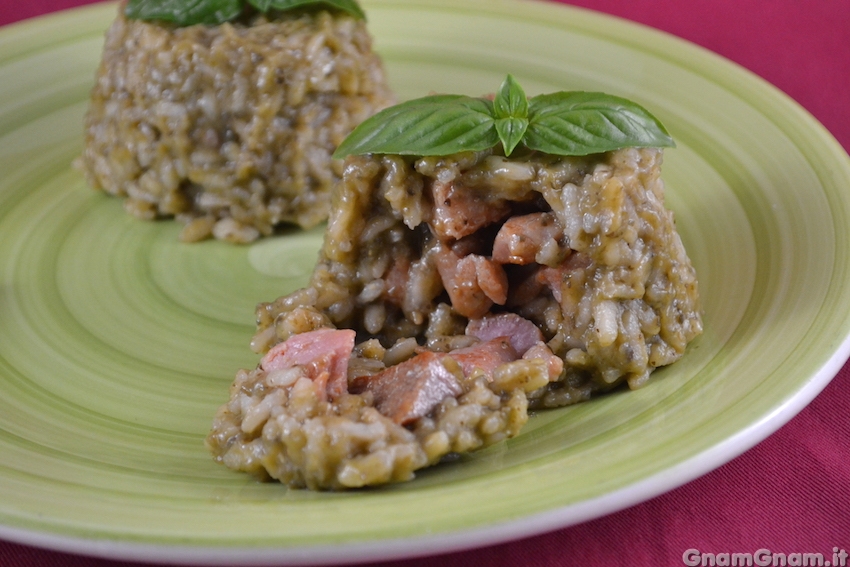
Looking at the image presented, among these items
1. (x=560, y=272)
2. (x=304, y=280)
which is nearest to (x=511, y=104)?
(x=560, y=272)

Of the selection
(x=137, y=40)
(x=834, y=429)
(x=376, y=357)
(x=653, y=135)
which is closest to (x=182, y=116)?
(x=137, y=40)

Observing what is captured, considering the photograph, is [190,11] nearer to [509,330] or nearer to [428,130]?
[428,130]

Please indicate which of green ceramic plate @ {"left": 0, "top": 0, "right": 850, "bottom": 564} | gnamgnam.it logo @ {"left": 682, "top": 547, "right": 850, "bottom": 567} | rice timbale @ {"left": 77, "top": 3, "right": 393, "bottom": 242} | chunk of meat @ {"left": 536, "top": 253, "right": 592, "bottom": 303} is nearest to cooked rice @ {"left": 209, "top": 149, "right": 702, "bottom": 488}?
chunk of meat @ {"left": 536, "top": 253, "right": 592, "bottom": 303}

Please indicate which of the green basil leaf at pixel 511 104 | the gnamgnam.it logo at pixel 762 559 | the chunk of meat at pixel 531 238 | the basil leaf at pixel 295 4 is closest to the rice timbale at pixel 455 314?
the chunk of meat at pixel 531 238

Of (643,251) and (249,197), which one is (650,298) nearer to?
(643,251)

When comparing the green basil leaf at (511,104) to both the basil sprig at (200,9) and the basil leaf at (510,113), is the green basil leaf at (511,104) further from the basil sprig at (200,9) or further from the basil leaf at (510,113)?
the basil sprig at (200,9)

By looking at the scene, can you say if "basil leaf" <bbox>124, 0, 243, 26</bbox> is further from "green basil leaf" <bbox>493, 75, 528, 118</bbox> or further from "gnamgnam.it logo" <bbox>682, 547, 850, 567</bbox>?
"gnamgnam.it logo" <bbox>682, 547, 850, 567</bbox>

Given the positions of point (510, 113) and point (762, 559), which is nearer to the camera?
point (762, 559)
